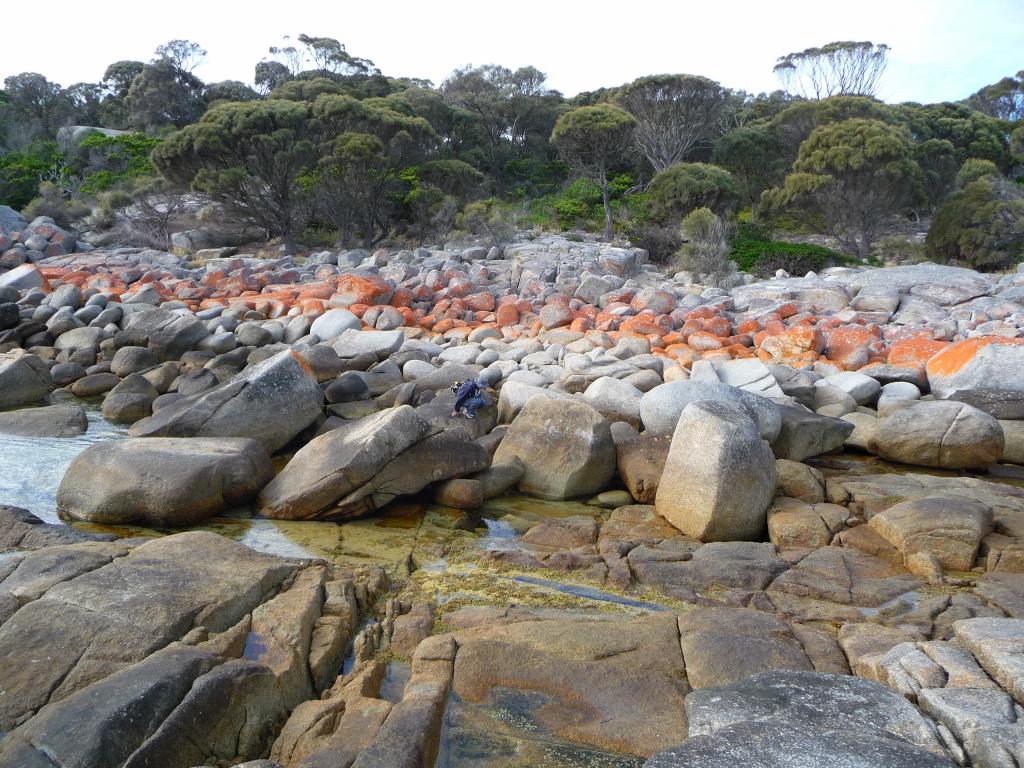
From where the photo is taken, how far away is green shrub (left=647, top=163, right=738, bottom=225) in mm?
24609

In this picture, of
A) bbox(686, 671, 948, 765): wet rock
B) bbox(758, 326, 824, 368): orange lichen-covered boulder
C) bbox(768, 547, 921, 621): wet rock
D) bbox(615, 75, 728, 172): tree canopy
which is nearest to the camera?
bbox(686, 671, 948, 765): wet rock

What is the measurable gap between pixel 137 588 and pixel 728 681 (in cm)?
335

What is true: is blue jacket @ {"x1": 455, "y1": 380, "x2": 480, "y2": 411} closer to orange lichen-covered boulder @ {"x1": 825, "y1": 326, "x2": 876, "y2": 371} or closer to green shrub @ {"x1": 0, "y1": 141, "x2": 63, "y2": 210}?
orange lichen-covered boulder @ {"x1": 825, "y1": 326, "x2": 876, "y2": 371}

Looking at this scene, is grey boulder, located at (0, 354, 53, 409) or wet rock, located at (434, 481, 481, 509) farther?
grey boulder, located at (0, 354, 53, 409)

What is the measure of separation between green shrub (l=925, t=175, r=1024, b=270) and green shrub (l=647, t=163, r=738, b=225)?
6.24 m

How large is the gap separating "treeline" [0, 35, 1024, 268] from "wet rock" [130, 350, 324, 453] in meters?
14.7

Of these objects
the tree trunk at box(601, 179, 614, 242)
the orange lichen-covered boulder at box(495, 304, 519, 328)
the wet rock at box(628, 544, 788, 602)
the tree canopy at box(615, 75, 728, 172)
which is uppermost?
the tree canopy at box(615, 75, 728, 172)

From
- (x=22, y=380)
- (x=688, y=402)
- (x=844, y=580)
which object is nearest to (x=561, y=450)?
(x=688, y=402)

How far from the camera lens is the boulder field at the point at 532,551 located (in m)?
3.64

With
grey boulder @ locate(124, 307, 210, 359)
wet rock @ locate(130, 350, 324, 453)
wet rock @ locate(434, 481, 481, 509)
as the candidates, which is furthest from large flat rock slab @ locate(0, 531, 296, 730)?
grey boulder @ locate(124, 307, 210, 359)

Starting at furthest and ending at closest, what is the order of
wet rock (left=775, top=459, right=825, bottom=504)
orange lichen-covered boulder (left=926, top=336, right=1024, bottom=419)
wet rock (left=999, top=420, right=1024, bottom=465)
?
orange lichen-covered boulder (left=926, top=336, right=1024, bottom=419) → wet rock (left=999, top=420, right=1024, bottom=465) → wet rock (left=775, top=459, right=825, bottom=504)

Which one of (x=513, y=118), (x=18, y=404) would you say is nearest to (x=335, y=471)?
(x=18, y=404)

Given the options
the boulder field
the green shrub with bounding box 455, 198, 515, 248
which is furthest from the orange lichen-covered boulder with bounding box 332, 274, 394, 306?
the green shrub with bounding box 455, 198, 515, 248

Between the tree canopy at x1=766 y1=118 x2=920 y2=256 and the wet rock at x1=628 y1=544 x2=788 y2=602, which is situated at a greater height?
the tree canopy at x1=766 y1=118 x2=920 y2=256
